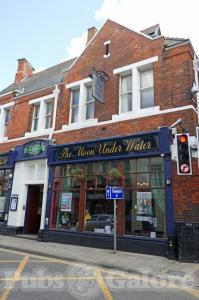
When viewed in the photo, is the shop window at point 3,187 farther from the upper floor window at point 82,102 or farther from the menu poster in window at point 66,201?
the upper floor window at point 82,102

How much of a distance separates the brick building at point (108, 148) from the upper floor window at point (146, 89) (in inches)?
1.8

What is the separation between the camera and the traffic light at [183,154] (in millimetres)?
7941

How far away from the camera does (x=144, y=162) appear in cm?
A: 1034

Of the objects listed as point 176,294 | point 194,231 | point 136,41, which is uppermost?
point 136,41

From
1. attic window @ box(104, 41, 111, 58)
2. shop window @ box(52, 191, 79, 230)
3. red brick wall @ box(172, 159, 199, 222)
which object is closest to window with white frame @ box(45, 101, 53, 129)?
shop window @ box(52, 191, 79, 230)

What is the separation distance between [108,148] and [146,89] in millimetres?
3157

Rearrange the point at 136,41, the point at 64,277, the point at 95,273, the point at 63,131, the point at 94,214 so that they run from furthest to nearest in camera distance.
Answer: the point at 63,131
the point at 136,41
the point at 94,214
the point at 95,273
the point at 64,277

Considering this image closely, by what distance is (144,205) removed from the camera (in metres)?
9.98

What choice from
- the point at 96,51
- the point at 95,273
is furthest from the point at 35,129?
the point at 95,273

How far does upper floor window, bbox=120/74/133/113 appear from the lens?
11.9m

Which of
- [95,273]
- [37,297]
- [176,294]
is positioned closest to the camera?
[37,297]

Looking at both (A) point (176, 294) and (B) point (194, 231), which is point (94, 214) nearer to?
(B) point (194, 231)

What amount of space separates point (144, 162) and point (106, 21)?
26.9ft

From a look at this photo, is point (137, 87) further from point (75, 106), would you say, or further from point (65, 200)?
point (65, 200)
